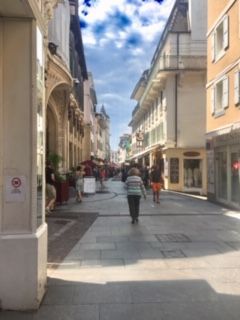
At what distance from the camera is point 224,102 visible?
19734mm

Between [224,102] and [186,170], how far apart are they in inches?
599

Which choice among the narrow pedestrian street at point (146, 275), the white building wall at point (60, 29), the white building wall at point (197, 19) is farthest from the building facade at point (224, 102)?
the white building wall at point (197, 19)

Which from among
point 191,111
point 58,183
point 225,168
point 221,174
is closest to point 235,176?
point 225,168

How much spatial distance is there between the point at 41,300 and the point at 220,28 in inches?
701

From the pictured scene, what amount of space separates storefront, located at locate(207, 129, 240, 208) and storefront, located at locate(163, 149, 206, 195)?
1156 centimetres

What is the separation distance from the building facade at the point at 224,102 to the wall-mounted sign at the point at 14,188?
503 inches

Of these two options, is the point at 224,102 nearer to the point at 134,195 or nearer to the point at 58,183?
the point at 58,183

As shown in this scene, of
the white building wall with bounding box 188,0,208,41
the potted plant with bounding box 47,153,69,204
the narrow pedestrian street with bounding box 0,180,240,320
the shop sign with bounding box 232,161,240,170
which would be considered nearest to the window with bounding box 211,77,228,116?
the shop sign with bounding box 232,161,240,170

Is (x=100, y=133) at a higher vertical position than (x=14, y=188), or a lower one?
higher

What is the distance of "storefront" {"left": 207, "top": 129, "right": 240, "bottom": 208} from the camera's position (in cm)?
1822

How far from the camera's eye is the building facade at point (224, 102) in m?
18.2

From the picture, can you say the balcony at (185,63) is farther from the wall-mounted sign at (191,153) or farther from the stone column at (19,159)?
the stone column at (19,159)

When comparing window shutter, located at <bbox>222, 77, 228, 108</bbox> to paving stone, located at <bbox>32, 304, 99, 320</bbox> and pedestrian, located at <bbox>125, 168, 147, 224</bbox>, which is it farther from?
paving stone, located at <bbox>32, 304, 99, 320</bbox>

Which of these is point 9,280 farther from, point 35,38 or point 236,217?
point 236,217
